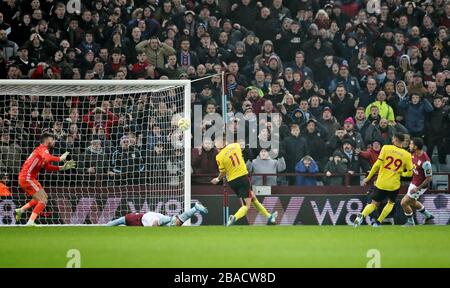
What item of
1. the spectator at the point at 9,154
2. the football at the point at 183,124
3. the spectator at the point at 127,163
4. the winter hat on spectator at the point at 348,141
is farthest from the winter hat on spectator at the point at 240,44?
the spectator at the point at 9,154

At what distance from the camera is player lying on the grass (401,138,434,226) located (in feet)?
63.7

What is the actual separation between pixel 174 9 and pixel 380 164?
23.6 feet

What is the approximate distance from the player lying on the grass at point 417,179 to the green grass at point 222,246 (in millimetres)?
2029

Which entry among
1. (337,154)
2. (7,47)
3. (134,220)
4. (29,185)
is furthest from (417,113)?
(7,47)

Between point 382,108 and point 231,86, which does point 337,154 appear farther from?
point 231,86

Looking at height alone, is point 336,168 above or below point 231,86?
below

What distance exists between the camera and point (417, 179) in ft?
64.4

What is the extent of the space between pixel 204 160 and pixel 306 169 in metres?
2.24

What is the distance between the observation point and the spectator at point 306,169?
21.5 metres

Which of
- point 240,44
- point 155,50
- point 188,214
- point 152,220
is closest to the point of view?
point 188,214

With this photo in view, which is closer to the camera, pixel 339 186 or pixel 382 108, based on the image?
pixel 339 186

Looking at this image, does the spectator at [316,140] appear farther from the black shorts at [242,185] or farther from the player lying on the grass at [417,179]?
the black shorts at [242,185]

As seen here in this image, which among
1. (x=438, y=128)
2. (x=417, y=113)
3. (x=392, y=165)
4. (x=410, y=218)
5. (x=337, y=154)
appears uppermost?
(x=417, y=113)
